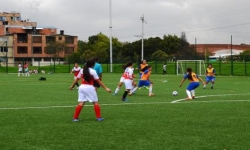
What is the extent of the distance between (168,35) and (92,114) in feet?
340

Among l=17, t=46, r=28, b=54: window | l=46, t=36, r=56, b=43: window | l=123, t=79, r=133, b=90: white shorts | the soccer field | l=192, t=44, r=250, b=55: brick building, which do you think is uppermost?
l=46, t=36, r=56, b=43: window

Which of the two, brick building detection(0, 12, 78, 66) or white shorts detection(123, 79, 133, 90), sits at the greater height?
Answer: brick building detection(0, 12, 78, 66)

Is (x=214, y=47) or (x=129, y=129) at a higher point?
(x=214, y=47)

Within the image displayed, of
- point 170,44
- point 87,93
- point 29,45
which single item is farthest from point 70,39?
point 87,93

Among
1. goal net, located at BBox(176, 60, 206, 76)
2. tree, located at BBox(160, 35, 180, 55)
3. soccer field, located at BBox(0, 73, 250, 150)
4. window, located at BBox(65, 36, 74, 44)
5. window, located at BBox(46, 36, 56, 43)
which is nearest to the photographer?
soccer field, located at BBox(0, 73, 250, 150)

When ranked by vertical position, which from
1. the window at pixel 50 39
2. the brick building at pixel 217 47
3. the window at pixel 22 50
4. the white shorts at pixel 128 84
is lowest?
the white shorts at pixel 128 84

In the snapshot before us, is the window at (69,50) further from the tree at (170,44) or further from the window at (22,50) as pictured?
the tree at (170,44)

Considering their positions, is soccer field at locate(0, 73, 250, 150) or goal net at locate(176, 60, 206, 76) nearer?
soccer field at locate(0, 73, 250, 150)

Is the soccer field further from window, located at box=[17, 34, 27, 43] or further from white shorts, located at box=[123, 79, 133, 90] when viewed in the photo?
window, located at box=[17, 34, 27, 43]

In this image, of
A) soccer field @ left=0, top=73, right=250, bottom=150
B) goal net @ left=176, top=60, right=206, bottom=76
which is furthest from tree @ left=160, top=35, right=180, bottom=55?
soccer field @ left=0, top=73, right=250, bottom=150

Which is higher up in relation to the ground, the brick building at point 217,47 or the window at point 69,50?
the brick building at point 217,47

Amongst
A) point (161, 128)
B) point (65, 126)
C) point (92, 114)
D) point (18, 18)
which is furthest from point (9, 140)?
point (18, 18)

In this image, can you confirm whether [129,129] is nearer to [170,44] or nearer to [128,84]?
[128,84]

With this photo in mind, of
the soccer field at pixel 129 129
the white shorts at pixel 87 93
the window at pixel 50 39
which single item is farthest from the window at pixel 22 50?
the white shorts at pixel 87 93
